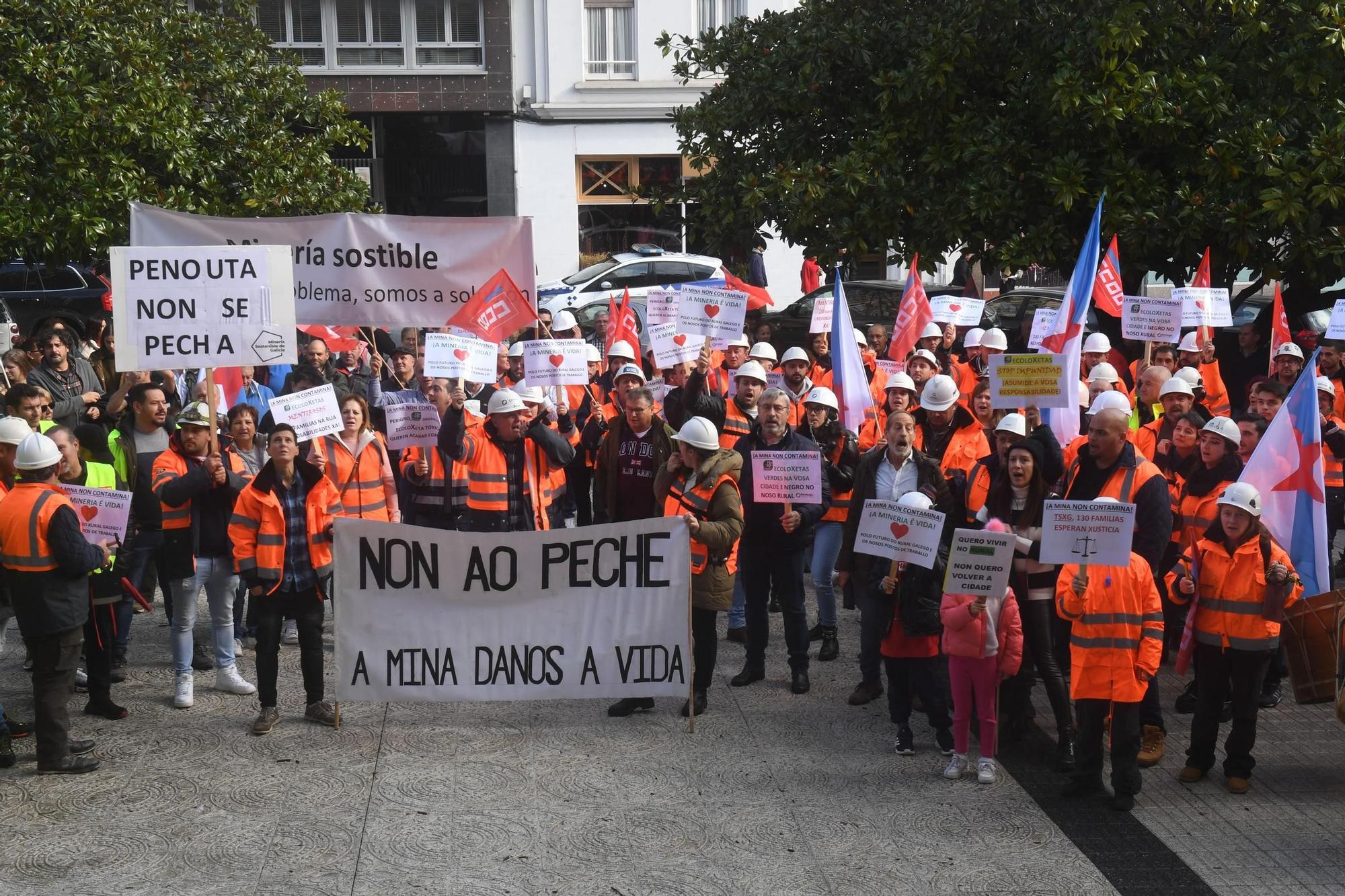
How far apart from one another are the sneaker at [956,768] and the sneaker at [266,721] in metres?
3.77

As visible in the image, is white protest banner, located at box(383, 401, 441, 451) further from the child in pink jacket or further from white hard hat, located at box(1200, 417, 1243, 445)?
white hard hat, located at box(1200, 417, 1243, 445)

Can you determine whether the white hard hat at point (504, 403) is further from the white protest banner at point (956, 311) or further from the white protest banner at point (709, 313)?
the white protest banner at point (956, 311)

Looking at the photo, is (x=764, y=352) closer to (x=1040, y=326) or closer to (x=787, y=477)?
(x=1040, y=326)

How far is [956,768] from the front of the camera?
725cm

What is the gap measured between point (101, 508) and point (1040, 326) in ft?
27.0

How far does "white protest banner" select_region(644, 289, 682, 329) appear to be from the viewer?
37.6ft

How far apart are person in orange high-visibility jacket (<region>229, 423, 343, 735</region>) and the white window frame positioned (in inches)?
957

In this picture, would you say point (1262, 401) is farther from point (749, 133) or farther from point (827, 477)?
point (749, 133)

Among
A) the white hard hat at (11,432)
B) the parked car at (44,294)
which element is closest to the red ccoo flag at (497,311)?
the white hard hat at (11,432)

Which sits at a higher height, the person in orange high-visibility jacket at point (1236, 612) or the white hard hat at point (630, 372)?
the white hard hat at point (630, 372)

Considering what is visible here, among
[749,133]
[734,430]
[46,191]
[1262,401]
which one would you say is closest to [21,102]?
[46,191]

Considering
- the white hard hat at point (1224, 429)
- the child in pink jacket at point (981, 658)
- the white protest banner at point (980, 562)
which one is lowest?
the child in pink jacket at point (981, 658)

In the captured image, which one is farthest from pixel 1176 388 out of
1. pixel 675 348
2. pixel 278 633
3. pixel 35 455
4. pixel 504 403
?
pixel 35 455

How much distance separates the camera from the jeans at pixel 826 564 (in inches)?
374
